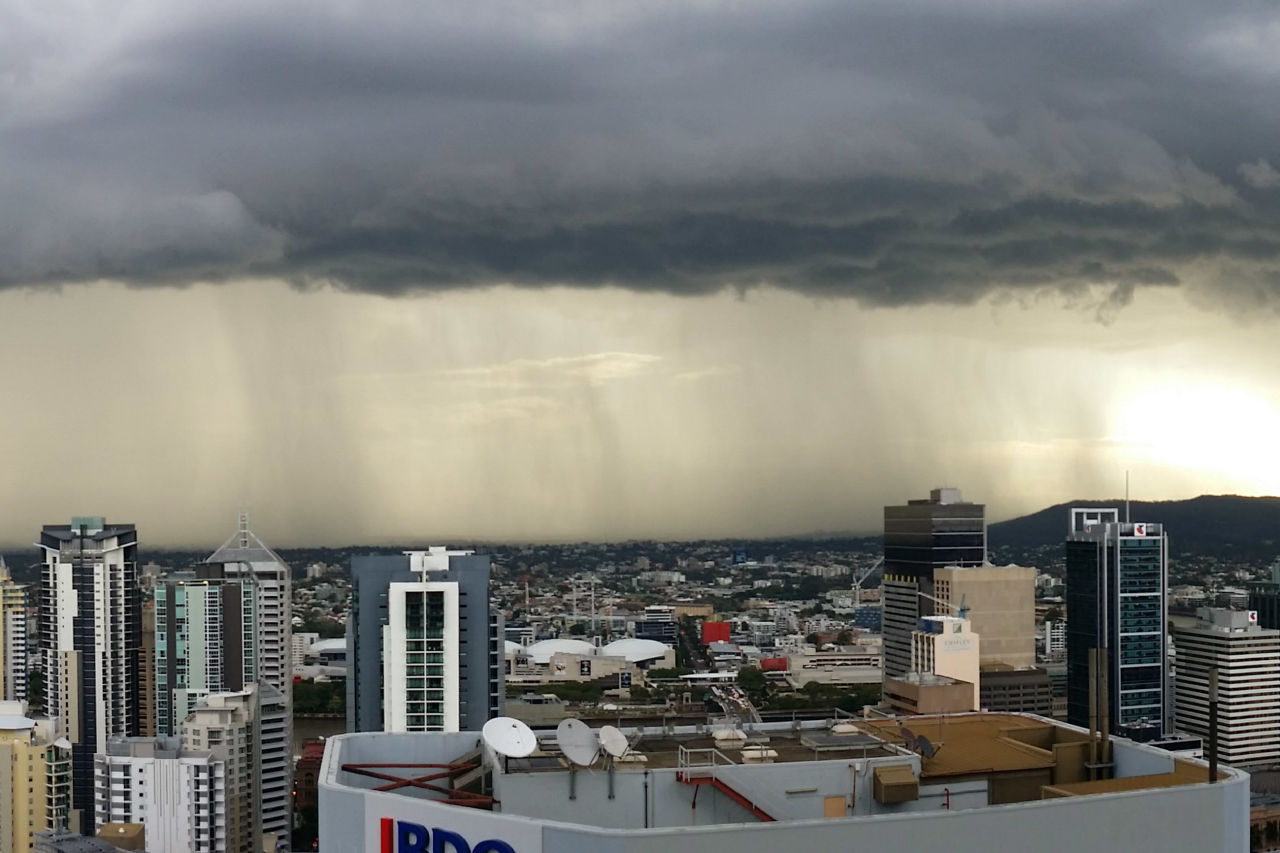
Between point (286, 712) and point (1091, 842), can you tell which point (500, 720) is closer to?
point (1091, 842)

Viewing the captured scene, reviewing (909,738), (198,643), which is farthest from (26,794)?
(909,738)

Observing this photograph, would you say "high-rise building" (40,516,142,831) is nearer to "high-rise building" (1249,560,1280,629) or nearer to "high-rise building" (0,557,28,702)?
"high-rise building" (0,557,28,702)

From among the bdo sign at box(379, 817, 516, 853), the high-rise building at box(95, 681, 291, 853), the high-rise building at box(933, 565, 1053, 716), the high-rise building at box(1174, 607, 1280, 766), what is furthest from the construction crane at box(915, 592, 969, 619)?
the bdo sign at box(379, 817, 516, 853)

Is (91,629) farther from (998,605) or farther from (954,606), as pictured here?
(998,605)

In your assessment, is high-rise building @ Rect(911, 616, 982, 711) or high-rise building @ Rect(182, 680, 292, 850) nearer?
high-rise building @ Rect(182, 680, 292, 850)

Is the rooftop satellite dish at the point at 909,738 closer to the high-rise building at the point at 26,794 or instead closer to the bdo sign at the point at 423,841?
the bdo sign at the point at 423,841

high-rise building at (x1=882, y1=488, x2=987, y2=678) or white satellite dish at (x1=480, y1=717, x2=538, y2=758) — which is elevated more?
white satellite dish at (x1=480, y1=717, x2=538, y2=758)
